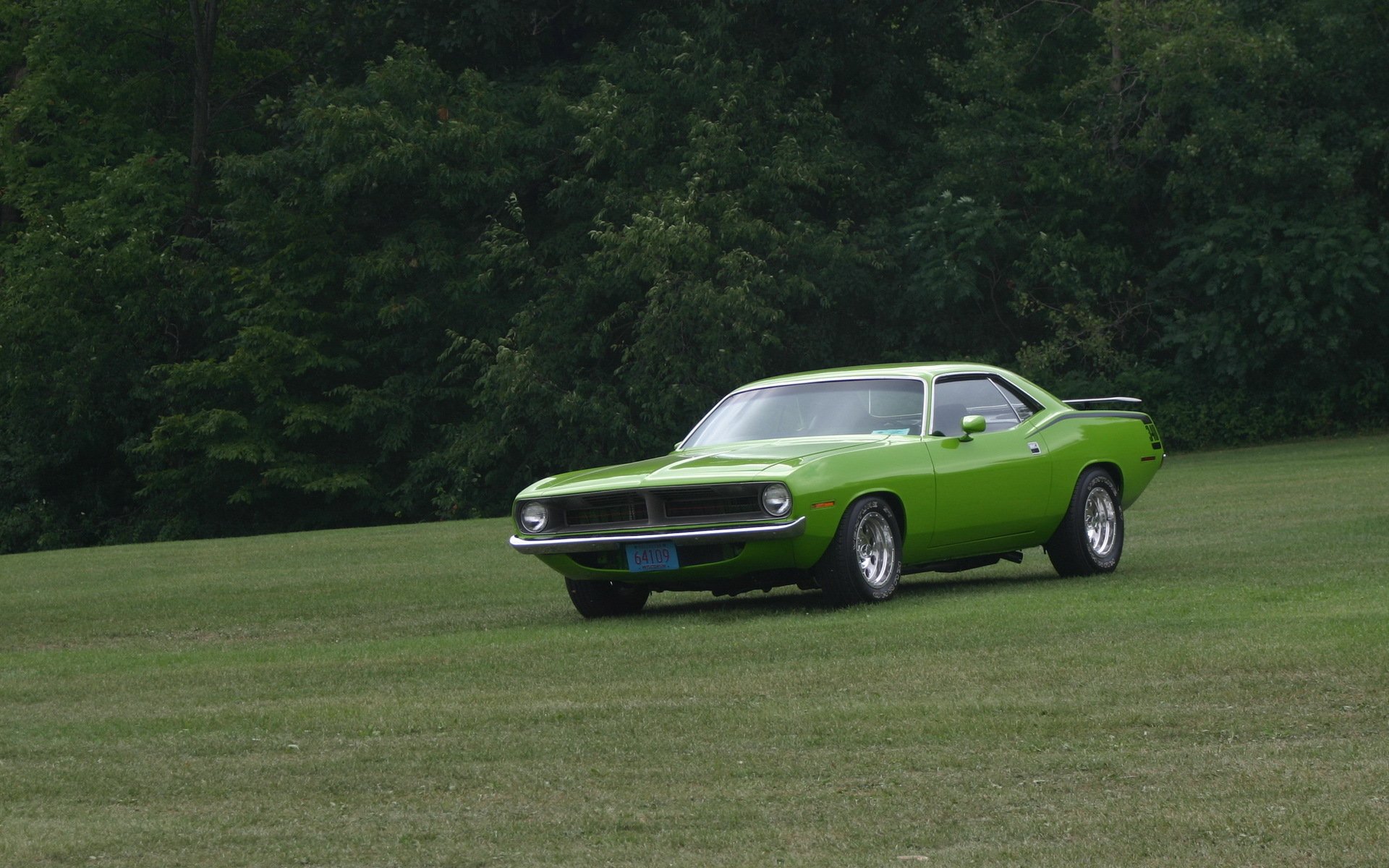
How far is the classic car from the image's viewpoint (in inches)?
436

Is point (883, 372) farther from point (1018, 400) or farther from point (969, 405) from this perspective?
point (1018, 400)

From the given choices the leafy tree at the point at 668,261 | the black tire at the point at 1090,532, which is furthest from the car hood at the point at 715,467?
the leafy tree at the point at 668,261

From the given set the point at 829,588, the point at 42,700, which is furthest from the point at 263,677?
the point at 829,588

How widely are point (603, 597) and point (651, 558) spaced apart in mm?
919

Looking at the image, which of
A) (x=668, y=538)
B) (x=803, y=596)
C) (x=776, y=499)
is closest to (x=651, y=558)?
(x=668, y=538)

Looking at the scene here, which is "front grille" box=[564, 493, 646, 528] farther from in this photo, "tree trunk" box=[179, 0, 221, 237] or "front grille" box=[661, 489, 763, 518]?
"tree trunk" box=[179, 0, 221, 237]

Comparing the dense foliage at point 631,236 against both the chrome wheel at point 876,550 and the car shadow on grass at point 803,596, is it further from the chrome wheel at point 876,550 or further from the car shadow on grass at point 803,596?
the chrome wheel at point 876,550

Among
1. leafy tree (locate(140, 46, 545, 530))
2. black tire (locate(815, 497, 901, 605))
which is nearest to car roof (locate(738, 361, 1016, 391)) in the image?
black tire (locate(815, 497, 901, 605))

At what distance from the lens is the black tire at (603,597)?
11891 mm

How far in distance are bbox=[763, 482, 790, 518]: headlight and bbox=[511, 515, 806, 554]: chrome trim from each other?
11 centimetres

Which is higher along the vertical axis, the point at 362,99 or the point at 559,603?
the point at 362,99

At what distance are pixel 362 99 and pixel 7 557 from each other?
18.3 m

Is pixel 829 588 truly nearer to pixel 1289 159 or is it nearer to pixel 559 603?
pixel 559 603

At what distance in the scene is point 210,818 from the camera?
582 centimetres
